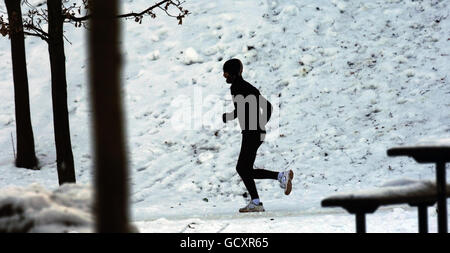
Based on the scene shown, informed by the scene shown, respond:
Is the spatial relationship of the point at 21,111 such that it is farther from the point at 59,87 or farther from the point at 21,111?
the point at 59,87

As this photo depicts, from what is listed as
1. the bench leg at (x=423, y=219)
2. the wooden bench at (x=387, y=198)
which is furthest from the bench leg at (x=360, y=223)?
the bench leg at (x=423, y=219)

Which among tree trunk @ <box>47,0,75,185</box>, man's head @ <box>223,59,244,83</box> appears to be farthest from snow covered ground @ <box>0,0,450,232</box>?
man's head @ <box>223,59,244,83</box>

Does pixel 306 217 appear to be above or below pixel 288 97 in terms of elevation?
below

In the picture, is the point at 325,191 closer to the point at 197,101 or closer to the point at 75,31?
the point at 197,101

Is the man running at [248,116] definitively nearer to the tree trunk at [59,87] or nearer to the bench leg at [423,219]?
the tree trunk at [59,87]

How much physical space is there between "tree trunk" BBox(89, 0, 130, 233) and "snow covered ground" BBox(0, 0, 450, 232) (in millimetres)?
6299

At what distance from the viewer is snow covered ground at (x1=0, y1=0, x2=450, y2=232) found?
40.7 feet

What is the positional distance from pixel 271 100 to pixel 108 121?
13.3 meters

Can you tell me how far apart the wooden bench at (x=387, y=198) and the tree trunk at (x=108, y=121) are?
2.18 m

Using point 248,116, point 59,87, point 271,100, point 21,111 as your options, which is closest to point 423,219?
point 248,116

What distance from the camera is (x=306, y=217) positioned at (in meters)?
9.57

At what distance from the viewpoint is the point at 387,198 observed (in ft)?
16.0

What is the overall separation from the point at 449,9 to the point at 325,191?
8.02 m
